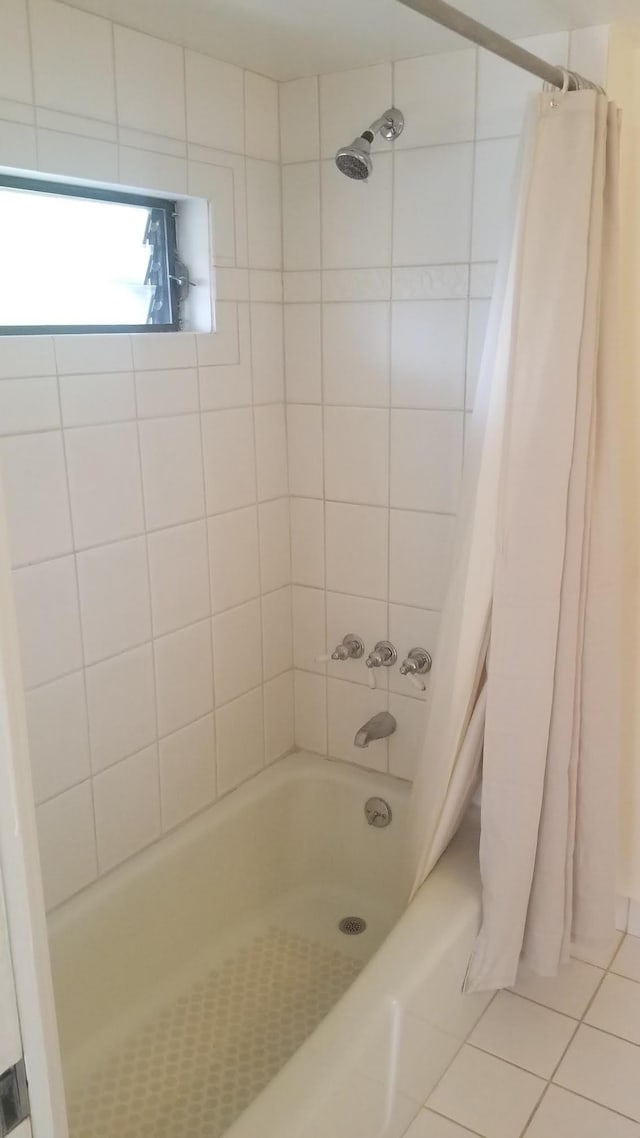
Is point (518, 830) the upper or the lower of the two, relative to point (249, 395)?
lower

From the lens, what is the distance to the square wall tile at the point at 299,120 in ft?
6.77

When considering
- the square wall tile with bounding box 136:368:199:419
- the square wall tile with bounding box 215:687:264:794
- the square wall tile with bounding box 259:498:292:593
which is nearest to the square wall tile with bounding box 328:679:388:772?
the square wall tile with bounding box 215:687:264:794

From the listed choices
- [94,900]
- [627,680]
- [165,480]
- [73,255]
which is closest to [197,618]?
[165,480]

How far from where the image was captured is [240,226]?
2039 millimetres

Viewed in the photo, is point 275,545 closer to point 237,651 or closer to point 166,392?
point 237,651

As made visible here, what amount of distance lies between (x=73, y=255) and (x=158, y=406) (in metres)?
0.35

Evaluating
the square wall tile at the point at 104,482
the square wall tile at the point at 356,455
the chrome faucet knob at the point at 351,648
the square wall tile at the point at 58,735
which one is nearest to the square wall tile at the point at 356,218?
the square wall tile at the point at 356,455

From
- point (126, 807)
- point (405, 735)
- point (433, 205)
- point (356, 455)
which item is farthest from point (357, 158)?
point (126, 807)

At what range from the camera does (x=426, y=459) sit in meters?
2.09

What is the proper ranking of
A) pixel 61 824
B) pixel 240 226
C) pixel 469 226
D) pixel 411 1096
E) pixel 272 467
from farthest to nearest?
pixel 272 467 → pixel 240 226 → pixel 469 226 → pixel 61 824 → pixel 411 1096

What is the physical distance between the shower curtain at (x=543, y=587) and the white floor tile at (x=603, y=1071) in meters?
0.18

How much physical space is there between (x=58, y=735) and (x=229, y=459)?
759 millimetres

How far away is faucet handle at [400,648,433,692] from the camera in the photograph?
214 centimetres

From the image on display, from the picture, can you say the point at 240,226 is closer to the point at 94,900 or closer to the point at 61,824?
the point at 61,824
